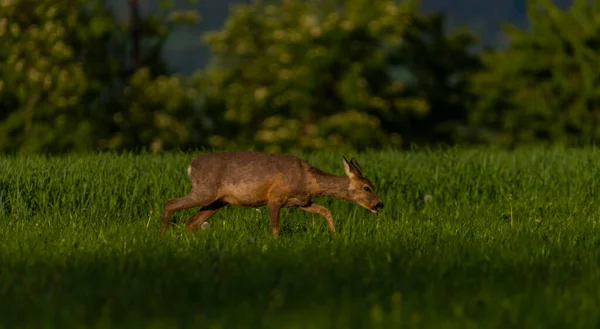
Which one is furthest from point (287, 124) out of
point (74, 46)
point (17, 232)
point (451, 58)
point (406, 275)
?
point (406, 275)

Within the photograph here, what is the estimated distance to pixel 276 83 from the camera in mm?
39781

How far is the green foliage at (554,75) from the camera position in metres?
34.4

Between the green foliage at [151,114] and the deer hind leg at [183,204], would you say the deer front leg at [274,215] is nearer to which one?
the deer hind leg at [183,204]

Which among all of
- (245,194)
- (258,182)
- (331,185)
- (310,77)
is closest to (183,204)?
(245,194)

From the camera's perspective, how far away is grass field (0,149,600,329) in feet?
18.5

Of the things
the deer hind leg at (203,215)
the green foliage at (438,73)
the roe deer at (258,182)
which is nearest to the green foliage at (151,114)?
the green foliage at (438,73)

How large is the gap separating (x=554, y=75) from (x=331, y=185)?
27.3 m

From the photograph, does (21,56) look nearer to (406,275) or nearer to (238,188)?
(238,188)

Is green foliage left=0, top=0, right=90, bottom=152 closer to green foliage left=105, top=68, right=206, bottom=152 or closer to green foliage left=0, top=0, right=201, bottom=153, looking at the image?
green foliage left=0, top=0, right=201, bottom=153

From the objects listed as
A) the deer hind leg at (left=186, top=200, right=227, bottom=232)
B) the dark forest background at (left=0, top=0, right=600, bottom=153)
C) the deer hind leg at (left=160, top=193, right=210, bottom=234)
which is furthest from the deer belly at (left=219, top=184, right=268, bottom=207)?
the dark forest background at (left=0, top=0, right=600, bottom=153)

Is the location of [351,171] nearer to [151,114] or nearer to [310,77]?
[151,114]

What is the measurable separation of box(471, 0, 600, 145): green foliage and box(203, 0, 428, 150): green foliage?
16.7 ft

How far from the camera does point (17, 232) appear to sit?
955 cm

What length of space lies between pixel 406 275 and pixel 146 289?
189 cm
